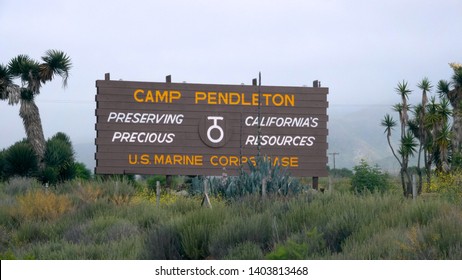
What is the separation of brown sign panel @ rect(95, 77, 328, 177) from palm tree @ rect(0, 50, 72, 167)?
6157 mm

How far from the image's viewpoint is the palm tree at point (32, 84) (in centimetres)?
3662

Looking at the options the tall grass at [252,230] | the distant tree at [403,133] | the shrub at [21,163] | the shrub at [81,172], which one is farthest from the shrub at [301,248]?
the distant tree at [403,133]

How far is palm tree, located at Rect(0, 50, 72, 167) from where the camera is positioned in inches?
1442

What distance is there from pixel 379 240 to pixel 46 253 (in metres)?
6.55

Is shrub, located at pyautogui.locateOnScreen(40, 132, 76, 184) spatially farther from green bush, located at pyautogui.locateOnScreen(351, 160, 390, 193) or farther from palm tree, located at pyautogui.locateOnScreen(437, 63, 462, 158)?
palm tree, located at pyautogui.locateOnScreen(437, 63, 462, 158)

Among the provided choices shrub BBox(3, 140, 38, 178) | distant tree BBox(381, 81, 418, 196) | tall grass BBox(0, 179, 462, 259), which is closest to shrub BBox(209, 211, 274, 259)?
tall grass BBox(0, 179, 462, 259)

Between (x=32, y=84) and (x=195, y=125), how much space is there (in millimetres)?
9245

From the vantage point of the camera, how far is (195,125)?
3161cm

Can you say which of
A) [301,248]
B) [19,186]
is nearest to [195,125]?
[19,186]

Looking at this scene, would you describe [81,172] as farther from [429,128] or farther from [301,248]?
[301,248]

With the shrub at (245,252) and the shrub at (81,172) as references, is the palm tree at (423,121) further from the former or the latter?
the shrub at (245,252)

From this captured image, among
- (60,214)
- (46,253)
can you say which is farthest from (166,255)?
(60,214)

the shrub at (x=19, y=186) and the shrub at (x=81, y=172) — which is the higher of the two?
the shrub at (x=81, y=172)

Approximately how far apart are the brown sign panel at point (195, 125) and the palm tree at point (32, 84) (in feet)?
20.2
